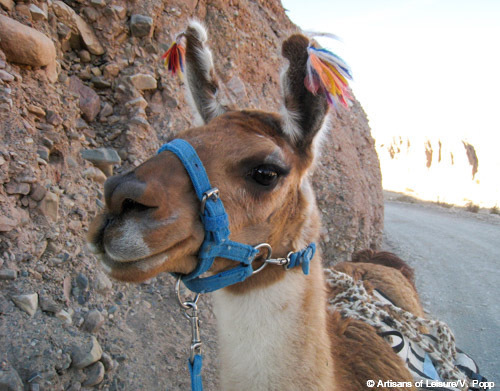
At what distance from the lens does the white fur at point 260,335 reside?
1.52 metres

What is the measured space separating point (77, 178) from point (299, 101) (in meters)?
2.30

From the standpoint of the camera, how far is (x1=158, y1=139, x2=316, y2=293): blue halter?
140 centimetres

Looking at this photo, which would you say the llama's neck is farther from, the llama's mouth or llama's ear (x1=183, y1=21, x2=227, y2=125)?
llama's ear (x1=183, y1=21, x2=227, y2=125)

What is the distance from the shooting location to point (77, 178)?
3174 millimetres

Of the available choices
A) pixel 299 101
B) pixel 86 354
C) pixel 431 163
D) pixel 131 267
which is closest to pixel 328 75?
pixel 299 101

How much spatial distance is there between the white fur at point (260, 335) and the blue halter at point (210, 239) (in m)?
0.15

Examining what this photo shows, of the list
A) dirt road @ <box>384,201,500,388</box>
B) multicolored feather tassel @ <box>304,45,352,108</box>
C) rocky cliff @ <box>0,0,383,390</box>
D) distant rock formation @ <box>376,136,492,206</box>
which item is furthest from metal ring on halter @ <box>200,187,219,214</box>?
distant rock formation @ <box>376,136,492,206</box>

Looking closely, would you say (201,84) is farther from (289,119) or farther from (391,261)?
(391,261)

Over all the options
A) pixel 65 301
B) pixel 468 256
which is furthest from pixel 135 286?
pixel 468 256

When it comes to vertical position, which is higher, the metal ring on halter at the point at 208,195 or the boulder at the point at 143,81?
the boulder at the point at 143,81

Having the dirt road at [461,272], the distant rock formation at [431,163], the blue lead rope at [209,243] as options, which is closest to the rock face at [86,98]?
the blue lead rope at [209,243]

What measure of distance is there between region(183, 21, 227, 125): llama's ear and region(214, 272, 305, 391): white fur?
3.55ft

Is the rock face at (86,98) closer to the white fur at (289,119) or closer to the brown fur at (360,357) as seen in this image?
the white fur at (289,119)

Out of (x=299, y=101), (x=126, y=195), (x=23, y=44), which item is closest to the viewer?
(x=126, y=195)
